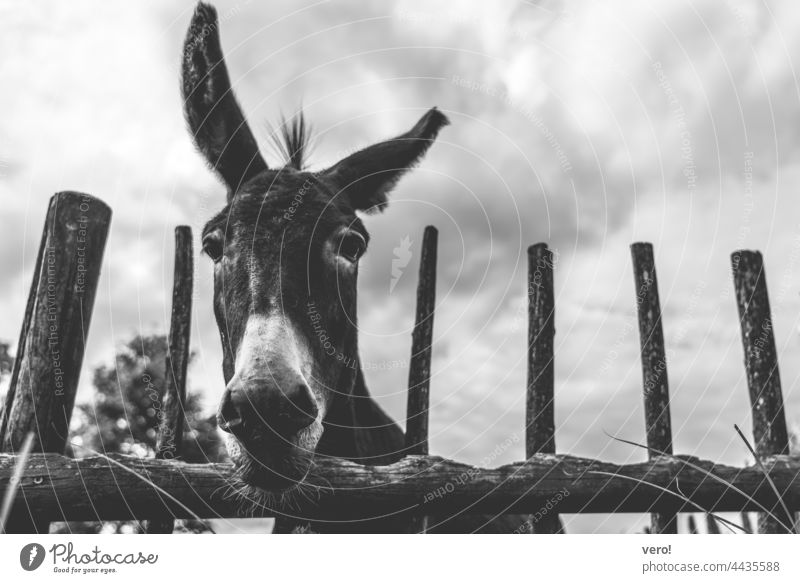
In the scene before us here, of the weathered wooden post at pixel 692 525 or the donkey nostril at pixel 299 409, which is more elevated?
the donkey nostril at pixel 299 409

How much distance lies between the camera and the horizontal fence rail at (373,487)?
171 cm

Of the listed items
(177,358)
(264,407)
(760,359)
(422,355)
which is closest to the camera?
(264,407)

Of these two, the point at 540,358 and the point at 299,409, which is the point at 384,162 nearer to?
the point at 540,358

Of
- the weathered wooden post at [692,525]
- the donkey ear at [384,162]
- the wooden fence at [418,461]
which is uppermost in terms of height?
the donkey ear at [384,162]

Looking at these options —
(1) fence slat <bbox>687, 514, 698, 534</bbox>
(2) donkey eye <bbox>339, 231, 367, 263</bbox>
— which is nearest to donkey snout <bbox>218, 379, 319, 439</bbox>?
(2) donkey eye <bbox>339, 231, 367, 263</bbox>

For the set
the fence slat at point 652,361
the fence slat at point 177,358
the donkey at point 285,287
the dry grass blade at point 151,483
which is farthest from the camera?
the fence slat at point 177,358

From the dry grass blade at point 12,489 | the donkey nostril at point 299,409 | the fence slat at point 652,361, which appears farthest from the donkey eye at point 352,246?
the dry grass blade at point 12,489

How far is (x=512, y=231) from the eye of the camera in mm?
2629

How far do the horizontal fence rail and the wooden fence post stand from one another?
18cm

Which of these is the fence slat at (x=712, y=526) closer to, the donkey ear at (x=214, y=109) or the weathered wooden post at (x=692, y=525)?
the weathered wooden post at (x=692, y=525)

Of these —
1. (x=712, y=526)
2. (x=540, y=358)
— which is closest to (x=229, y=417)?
(x=540, y=358)

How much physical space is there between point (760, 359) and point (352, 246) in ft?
5.34

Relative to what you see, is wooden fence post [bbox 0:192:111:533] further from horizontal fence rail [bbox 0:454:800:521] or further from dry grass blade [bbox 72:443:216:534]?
dry grass blade [bbox 72:443:216:534]

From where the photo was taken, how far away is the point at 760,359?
214cm
